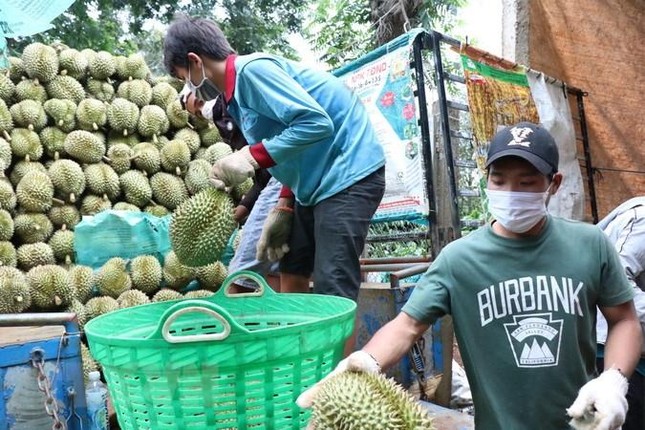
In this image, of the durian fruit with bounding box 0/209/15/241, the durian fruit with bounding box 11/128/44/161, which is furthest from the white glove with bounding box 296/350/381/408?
the durian fruit with bounding box 11/128/44/161

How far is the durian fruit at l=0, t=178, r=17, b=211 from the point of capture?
3.89 m

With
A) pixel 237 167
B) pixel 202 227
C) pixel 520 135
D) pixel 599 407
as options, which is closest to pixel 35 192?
pixel 202 227

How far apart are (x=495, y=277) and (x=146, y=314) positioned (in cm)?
101

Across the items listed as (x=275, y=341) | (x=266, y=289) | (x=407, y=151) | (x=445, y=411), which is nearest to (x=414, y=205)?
(x=407, y=151)

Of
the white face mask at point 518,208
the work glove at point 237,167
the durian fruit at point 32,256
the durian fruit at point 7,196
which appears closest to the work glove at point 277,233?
the work glove at point 237,167

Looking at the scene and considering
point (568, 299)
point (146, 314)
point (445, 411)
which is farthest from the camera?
point (445, 411)

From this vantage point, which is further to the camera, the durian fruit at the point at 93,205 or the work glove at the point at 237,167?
the durian fruit at the point at 93,205

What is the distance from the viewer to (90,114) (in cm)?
438

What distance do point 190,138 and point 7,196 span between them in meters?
1.36

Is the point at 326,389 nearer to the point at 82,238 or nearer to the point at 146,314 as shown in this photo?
the point at 146,314

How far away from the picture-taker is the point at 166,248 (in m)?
4.14

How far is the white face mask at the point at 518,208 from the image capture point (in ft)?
4.99

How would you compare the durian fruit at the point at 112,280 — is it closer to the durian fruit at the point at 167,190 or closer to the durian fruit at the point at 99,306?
the durian fruit at the point at 99,306

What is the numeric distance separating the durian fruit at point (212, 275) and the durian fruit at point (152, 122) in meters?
1.20
